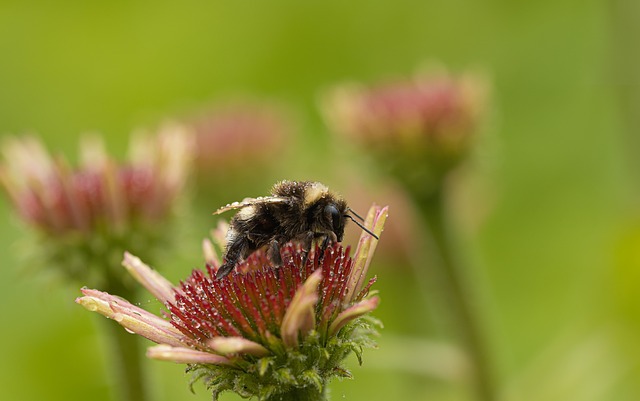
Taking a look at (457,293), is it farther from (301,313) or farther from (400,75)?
(301,313)

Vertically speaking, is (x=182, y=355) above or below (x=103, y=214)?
below

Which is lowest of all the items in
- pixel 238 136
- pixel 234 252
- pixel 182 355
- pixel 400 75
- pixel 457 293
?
Answer: pixel 182 355

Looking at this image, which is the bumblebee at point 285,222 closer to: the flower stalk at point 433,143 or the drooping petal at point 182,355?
the drooping petal at point 182,355

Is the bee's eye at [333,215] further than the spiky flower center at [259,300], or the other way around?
the bee's eye at [333,215]

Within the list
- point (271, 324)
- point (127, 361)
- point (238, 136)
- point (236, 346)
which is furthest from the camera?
point (238, 136)

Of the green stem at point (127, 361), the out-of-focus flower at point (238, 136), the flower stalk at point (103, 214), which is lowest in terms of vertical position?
the green stem at point (127, 361)

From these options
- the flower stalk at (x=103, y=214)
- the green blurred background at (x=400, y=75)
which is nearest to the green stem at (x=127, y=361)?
the flower stalk at (x=103, y=214)

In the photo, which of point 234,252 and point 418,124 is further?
point 418,124

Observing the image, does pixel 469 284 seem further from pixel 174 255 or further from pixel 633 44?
pixel 633 44

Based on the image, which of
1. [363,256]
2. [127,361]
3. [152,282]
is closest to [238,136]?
[127,361]

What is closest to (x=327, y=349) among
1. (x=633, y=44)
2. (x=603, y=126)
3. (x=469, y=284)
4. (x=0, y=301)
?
(x=469, y=284)
